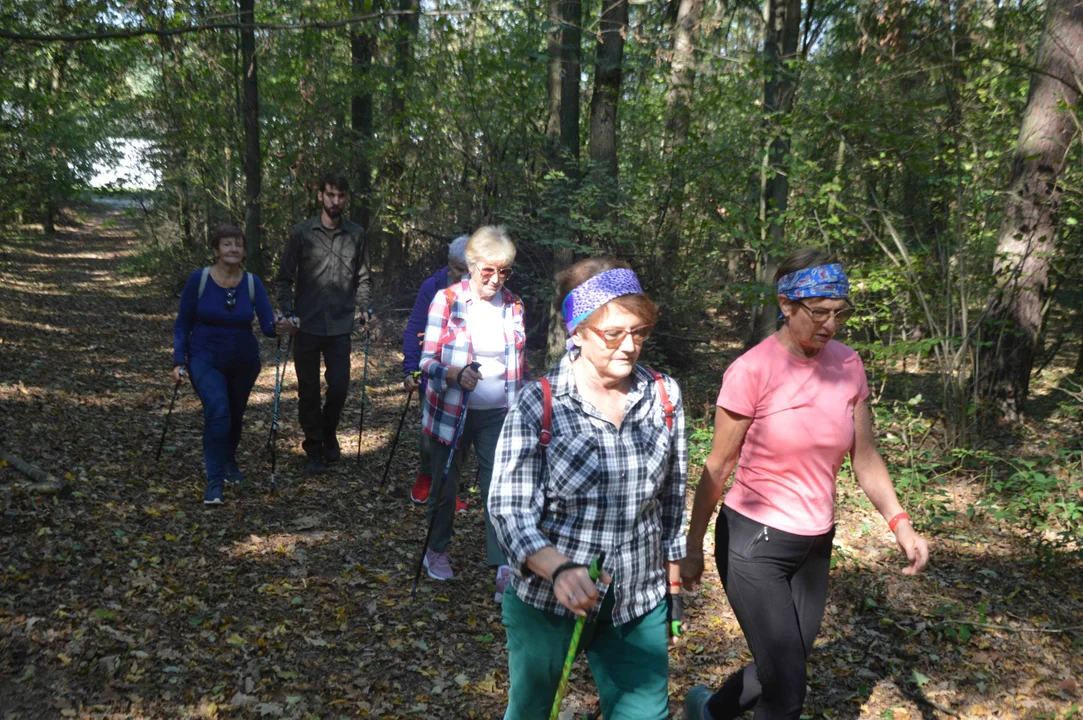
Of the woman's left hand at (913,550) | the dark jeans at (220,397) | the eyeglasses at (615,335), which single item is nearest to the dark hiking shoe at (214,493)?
the dark jeans at (220,397)

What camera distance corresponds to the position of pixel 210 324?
268 inches

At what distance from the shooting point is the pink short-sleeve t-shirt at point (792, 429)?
3133mm

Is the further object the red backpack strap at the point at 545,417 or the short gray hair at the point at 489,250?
the short gray hair at the point at 489,250

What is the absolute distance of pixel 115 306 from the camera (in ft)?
63.6

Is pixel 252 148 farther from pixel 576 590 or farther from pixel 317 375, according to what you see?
pixel 576 590

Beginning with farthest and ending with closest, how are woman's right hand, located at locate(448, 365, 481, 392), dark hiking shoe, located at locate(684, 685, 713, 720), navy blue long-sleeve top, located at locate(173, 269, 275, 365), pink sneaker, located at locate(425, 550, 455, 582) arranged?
1. navy blue long-sleeve top, located at locate(173, 269, 275, 365)
2. pink sneaker, located at locate(425, 550, 455, 582)
3. woman's right hand, located at locate(448, 365, 481, 392)
4. dark hiking shoe, located at locate(684, 685, 713, 720)

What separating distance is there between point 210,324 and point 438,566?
2.67 m

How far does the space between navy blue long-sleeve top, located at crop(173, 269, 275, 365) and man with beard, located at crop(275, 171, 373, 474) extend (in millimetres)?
548

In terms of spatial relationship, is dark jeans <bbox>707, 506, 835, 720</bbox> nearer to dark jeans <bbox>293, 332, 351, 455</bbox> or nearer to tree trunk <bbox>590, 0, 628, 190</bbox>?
dark jeans <bbox>293, 332, 351, 455</bbox>

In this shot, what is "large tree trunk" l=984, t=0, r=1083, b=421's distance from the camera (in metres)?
8.38

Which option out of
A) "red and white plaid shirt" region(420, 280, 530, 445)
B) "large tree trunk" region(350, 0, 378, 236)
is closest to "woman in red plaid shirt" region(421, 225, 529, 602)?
"red and white plaid shirt" region(420, 280, 530, 445)

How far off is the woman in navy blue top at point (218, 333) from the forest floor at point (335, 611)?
34.4 inches

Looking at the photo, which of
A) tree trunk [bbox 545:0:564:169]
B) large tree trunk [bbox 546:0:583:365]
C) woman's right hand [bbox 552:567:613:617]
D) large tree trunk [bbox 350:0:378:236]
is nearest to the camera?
woman's right hand [bbox 552:567:613:617]

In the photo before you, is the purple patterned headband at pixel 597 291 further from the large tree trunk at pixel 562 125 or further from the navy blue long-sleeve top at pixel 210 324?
the large tree trunk at pixel 562 125
